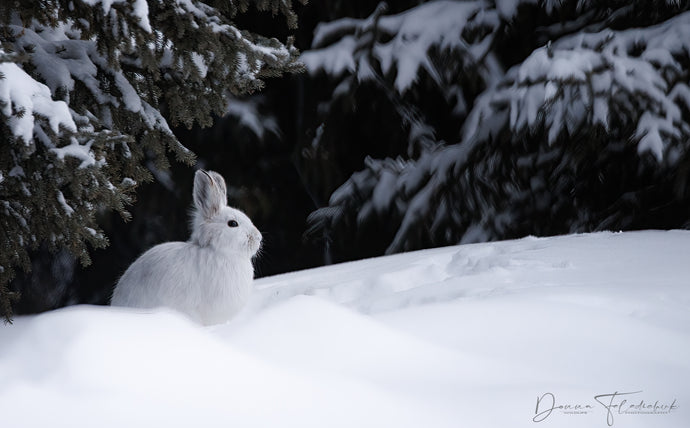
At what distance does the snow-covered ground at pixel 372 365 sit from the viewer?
4.69ft

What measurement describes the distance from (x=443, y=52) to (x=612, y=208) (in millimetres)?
1842

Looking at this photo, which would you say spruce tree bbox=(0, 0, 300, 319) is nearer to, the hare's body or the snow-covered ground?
the hare's body

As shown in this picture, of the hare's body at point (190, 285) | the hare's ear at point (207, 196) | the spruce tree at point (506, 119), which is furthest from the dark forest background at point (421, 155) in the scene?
the hare's body at point (190, 285)

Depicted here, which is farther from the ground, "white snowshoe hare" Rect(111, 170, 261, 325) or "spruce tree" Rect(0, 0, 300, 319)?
"spruce tree" Rect(0, 0, 300, 319)

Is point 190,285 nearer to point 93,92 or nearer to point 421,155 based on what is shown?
point 93,92

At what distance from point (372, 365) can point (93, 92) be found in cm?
195

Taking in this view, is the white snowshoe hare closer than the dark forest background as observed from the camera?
Yes

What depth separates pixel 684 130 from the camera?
4.36 m

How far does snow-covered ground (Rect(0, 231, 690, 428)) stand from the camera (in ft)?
4.69

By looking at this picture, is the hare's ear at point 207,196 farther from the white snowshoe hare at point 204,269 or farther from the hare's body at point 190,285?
the hare's body at point 190,285

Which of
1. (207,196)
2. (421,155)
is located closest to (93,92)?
(207,196)

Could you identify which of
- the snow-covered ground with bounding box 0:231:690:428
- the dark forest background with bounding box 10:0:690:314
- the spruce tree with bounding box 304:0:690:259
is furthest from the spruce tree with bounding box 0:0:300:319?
the dark forest background with bounding box 10:0:690:314

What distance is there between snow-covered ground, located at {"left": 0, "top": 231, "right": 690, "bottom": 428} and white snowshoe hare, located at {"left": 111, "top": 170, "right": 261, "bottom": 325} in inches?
38.8

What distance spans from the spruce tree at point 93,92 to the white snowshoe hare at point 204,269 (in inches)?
9.6
